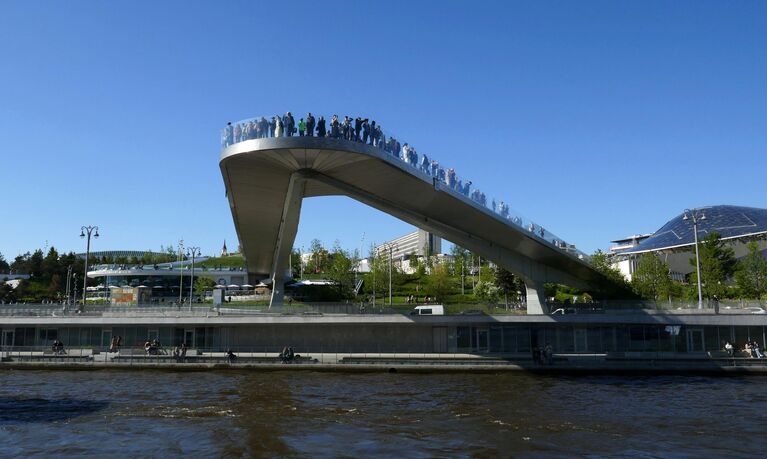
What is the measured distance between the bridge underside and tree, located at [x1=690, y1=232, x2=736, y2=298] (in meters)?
13.8

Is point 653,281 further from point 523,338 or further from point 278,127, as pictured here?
point 278,127

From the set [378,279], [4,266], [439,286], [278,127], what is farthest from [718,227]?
[4,266]

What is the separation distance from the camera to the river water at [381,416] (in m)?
18.9

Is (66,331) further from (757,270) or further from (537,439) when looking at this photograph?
(757,270)

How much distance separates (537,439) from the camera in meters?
19.9

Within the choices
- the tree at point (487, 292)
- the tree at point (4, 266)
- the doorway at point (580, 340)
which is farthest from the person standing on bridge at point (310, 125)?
the tree at point (4, 266)

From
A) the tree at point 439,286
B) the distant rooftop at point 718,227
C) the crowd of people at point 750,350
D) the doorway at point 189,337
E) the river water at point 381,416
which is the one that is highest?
the distant rooftop at point 718,227

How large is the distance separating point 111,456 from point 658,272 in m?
60.2

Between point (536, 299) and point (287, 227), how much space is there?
63.2 feet

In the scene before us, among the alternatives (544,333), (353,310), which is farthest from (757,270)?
(353,310)

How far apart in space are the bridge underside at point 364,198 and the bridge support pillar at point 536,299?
7 cm

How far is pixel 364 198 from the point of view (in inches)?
1586

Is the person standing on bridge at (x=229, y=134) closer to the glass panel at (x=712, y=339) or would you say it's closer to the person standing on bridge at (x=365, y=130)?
the person standing on bridge at (x=365, y=130)

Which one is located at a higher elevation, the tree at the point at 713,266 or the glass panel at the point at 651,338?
the tree at the point at 713,266
